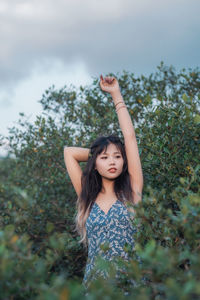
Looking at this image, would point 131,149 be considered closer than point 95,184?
Yes

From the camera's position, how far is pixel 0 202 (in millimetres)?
4543

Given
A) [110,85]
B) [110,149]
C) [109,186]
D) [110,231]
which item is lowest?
[110,231]

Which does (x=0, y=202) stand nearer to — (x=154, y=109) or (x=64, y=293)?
(x=154, y=109)

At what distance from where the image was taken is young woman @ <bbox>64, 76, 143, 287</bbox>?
271 cm

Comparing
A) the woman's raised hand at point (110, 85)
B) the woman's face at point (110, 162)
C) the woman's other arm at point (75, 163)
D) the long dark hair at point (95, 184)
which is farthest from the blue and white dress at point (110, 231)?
the woman's raised hand at point (110, 85)

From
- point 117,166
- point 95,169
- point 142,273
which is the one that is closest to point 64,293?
point 142,273

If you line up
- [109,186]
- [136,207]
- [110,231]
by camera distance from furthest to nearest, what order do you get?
[109,186], [110,231], [136,207]

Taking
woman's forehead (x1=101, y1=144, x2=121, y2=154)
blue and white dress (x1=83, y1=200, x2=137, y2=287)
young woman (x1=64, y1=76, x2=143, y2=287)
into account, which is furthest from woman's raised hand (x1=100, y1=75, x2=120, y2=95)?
blue and white dress (x1=83, y1=200, x2=137, y2=287)

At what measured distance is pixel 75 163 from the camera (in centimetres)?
320

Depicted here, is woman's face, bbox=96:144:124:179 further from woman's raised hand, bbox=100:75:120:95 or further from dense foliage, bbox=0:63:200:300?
woman's raised hand, bbox=100:75:120:95

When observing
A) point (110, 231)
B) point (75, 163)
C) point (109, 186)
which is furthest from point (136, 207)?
point (75, 163)

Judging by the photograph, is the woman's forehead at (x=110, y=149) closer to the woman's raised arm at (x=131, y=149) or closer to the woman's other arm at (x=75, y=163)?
the woman's raised arm at (x=131, y=149)

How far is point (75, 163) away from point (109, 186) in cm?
42

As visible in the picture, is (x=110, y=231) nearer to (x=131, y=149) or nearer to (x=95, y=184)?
(x=95, y=184)
